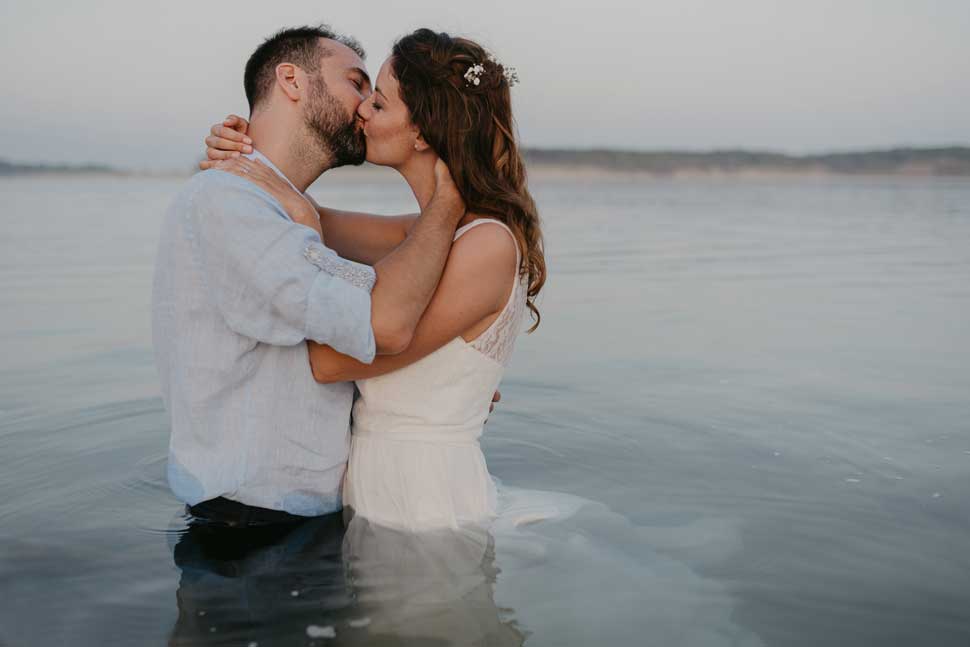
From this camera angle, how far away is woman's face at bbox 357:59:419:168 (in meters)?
3.28

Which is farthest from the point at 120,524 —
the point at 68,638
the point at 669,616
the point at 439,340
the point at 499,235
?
the point at 669,616

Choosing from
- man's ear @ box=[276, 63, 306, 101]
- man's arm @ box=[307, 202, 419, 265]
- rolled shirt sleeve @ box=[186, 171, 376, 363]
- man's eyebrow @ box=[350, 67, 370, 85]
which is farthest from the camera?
man's arm @ box=[307, 202, 419, 265]

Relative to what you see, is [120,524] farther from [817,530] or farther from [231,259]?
[817,530]

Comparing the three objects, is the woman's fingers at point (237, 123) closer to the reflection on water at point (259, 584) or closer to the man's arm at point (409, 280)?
the man's arm at point (409, 280)

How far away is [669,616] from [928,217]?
66.4ft

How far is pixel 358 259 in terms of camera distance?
4.00 metres

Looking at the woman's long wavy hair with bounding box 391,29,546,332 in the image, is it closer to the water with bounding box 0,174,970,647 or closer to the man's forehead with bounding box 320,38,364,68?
the man's forehead with bounding box 320,38,364,68

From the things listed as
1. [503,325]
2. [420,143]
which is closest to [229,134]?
[420,143]

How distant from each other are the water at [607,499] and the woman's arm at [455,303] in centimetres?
68

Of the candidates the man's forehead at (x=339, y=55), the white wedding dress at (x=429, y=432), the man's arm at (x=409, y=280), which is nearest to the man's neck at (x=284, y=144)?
the man's forehead at (x=339, y=55)

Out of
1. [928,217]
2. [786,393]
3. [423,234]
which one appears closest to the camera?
[423,234]

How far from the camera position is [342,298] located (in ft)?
9.03

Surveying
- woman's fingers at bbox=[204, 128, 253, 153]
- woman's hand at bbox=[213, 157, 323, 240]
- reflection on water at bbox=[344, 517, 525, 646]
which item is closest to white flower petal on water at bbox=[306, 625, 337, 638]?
reflection on water at bbox=[344, 517, 525, 646]

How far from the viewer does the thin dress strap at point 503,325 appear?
322 centimetres
